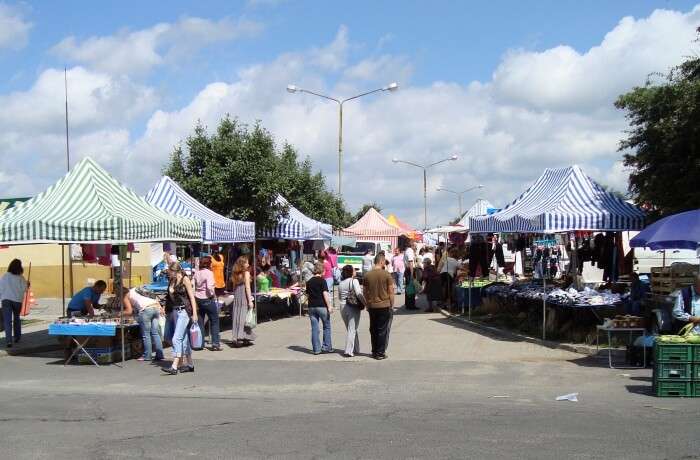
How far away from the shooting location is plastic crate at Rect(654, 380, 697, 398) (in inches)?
386

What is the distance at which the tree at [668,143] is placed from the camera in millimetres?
16672

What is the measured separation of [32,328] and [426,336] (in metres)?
9.89

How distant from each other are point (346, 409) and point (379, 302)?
4.45 metres

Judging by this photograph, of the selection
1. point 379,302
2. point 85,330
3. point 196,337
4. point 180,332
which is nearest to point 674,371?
point 379,302

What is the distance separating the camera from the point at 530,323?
1688 cm

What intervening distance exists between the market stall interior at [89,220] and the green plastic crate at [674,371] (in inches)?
344

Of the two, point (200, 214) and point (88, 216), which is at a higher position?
point (200, 214)

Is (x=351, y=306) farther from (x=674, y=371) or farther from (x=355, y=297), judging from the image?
(x=674, y=371)

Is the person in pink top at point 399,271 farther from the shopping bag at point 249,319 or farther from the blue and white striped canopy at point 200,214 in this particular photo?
the shopping bag at point 249,319

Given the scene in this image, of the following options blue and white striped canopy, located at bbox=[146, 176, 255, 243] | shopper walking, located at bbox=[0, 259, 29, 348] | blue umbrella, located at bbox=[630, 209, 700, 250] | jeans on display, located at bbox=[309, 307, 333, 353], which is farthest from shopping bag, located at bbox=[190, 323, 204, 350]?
blue umbrella, located at bbox=[630, 209, 700, 250]

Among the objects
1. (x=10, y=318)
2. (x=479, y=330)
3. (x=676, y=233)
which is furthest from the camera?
(x=479, y=330)

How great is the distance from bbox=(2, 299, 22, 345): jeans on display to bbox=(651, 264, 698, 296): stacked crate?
12634mm

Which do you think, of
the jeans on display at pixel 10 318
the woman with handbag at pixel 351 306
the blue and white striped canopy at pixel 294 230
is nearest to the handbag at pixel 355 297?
the woman with handbag at pixel 351 306

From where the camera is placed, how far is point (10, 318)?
51.0ft
